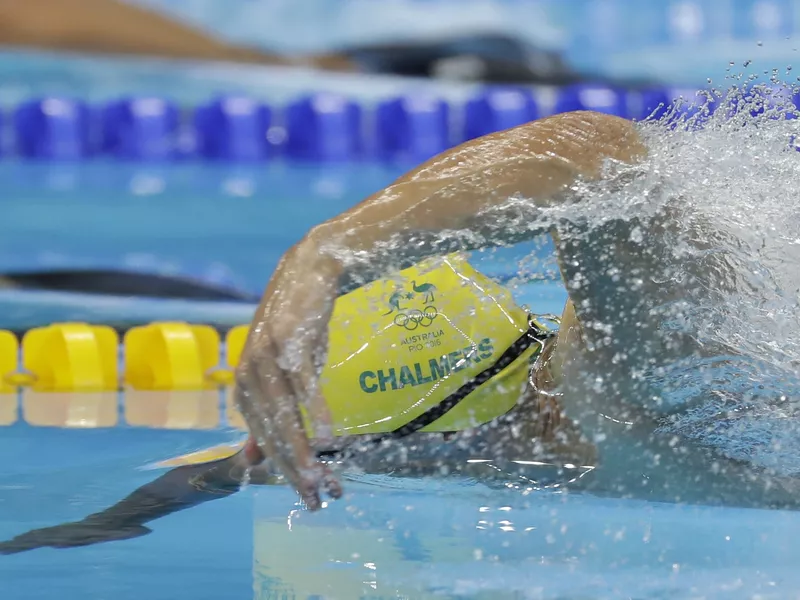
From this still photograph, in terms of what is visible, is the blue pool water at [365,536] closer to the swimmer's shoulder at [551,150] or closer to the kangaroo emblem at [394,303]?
the kangaroo emblem at [394,303]

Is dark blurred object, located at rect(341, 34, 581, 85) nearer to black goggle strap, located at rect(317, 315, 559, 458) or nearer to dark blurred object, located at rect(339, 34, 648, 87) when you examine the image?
dark blurred object, located at rect(339, 34, 648, 87)

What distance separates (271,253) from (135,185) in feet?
3.70

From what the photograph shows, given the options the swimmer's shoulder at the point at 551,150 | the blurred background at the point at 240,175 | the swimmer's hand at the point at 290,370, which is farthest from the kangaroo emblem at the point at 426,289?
the swimmer's hand at the point at 290,370

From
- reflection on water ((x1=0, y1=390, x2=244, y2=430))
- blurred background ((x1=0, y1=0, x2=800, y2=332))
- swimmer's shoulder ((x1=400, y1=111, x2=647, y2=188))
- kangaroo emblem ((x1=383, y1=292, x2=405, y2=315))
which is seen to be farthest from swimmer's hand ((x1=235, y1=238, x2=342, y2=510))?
blurred background ((x1=0, y1=0, x2=800, y2=332))

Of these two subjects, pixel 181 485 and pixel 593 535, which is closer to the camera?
pixel 593 535

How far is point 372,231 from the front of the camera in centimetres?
132

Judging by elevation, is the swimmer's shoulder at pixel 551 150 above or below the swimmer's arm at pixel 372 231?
above

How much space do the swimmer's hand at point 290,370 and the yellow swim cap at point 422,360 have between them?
22.0 inches

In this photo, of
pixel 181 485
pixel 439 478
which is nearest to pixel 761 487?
pixel 439 478

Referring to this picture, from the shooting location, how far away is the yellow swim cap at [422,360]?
1.83 meters

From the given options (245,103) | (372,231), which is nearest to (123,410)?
(372,231)

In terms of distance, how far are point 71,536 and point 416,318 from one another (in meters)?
0.62

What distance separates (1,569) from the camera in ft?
5.34

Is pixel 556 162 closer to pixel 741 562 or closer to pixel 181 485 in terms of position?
pixel 741 562
